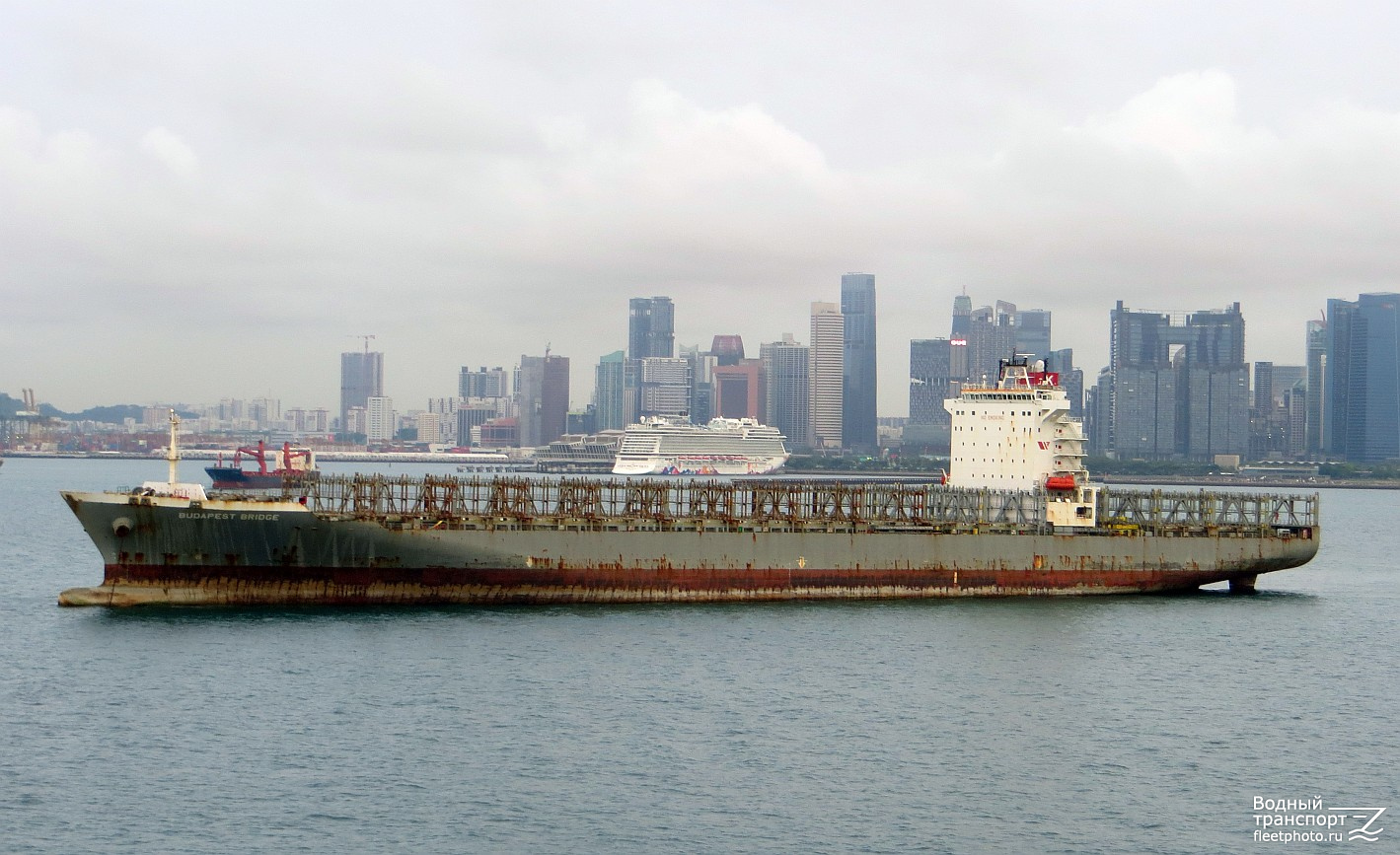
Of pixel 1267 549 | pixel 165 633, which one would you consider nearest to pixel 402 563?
pixel 165 633

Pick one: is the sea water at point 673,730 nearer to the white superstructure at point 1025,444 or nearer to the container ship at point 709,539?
the container ship at point 709,539

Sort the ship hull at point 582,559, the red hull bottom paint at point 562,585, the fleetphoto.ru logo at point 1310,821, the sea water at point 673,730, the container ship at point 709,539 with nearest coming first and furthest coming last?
1. the sea water at point 673,730
2. the fleetphoto.ru logo at point 1310,821
3. the ship hull at point 582,559
4. the container ship at point 709,539
5. the red hull bottom paint at point 562,585

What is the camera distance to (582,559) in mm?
46719

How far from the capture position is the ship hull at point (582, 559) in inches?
1693

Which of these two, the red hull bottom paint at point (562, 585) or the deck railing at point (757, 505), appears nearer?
the red hull bottom paint at point (562, 585)

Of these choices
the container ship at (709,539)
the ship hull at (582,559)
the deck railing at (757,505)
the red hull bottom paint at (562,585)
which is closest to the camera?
the ship hull at (582,559)

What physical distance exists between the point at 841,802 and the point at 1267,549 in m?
34.8

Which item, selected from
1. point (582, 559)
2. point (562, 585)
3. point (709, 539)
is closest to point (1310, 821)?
point (709, 539)

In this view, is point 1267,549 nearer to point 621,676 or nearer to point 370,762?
point 621,676

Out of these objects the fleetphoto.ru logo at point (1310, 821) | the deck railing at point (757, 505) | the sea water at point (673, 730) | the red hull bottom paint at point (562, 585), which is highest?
the deck railing at point (757, 505)

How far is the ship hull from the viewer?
43.0m

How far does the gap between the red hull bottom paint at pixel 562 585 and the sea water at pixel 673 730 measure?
29.1 inches

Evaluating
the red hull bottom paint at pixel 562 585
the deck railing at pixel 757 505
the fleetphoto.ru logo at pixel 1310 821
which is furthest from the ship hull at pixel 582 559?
the fleetphoto.ru logo at pixel 1310 821

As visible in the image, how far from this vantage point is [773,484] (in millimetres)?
54938
